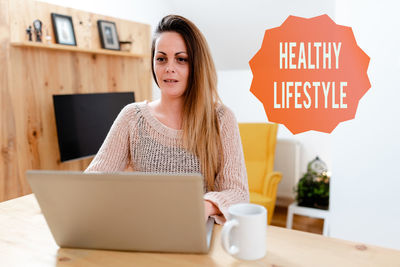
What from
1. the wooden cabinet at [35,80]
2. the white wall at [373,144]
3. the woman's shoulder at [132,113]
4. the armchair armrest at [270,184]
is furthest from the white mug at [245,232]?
the armchair armrest at [270,184]

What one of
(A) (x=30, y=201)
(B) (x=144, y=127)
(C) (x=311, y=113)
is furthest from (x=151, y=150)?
(C) (x=311, y=113)

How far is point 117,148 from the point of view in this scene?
1.39 meters

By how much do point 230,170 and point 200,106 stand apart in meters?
0.25

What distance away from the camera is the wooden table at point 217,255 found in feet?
2.54

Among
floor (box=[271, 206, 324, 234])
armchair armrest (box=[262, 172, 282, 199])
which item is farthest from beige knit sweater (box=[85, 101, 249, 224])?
floor (box=[271, 206, 324, 234])

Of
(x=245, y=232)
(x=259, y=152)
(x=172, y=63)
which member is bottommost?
(x=259, y=152)

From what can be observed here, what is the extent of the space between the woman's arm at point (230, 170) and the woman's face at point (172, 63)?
199 millimetres

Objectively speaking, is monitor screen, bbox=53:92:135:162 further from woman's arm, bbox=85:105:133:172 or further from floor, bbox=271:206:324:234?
floor, bbox=271:206:324:234

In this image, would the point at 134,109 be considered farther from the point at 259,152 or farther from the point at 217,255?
the point at 259,152

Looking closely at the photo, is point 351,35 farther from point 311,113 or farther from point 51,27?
point 51,27

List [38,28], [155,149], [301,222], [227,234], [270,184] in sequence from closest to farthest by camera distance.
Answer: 1. [227,234]
2. [155,149]
3. [38,28]
4. [270,184]
5. [301,222]

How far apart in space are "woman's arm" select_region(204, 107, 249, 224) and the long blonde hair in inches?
1.0

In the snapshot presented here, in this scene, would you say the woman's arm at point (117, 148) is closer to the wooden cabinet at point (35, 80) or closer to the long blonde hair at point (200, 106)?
Result: the long blonde hair at point (200, 106)

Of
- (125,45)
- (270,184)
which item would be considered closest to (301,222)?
(270,184)
